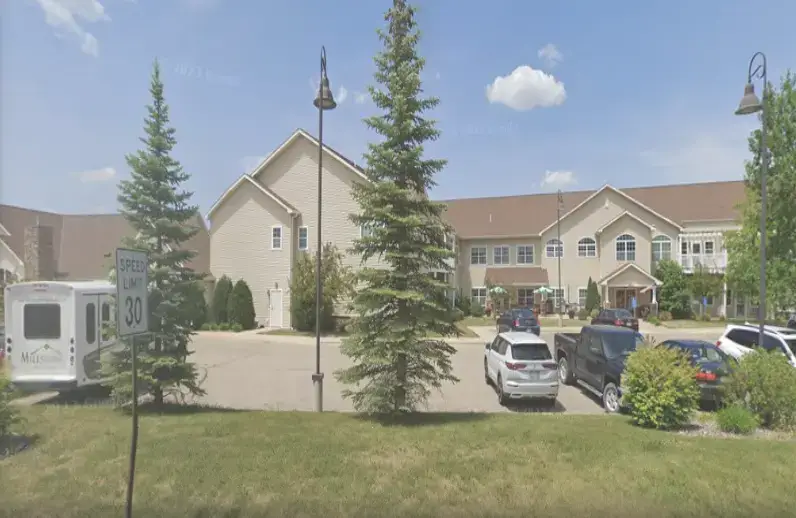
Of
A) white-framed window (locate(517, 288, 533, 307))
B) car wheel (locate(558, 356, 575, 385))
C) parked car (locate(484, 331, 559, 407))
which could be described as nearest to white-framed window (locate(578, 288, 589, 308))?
white-framed window (locate(517, 288, 533, 307))

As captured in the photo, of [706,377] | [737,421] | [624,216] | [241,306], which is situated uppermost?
[624,216]

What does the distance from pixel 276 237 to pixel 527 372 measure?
2288cm

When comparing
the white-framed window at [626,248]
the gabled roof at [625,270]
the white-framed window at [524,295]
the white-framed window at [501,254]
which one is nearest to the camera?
the gabled roof at [625,270]


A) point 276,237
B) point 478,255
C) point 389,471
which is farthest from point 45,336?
point 478,255

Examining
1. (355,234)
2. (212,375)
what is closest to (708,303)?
(355,234)

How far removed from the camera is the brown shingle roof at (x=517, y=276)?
3938 cm

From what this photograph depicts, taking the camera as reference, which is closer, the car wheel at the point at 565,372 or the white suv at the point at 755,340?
the white suv at the point at 755,340

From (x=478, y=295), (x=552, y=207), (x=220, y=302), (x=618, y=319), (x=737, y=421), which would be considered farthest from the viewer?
(x=552, y=207)

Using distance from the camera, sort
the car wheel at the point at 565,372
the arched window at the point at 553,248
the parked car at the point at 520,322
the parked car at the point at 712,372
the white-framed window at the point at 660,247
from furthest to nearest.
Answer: the arched window at the point at 553,248
the white-framed window at the point at 660,247
the parked car at the point at 520,322
the car wheel at the point at 565,372
the parked car at the point at 712,372

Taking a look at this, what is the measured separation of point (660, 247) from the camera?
3816 cm

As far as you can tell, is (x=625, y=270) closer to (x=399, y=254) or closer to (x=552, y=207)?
(x=552, y=207)

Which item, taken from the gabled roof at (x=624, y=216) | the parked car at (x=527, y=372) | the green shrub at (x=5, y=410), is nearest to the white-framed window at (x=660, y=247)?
the gabled roof at (x=624, y=216)

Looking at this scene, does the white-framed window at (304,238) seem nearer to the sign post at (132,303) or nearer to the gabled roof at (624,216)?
the gabled roof at (624,216)

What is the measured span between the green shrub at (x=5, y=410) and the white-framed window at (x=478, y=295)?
3674cm
